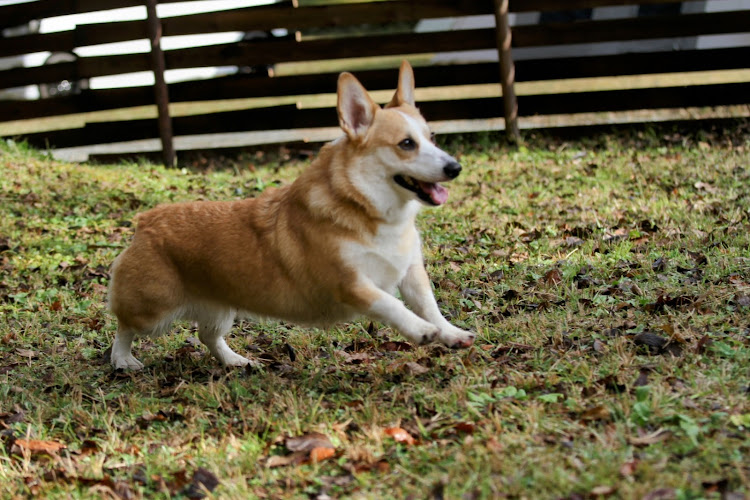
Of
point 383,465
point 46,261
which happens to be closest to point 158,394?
point 383,465

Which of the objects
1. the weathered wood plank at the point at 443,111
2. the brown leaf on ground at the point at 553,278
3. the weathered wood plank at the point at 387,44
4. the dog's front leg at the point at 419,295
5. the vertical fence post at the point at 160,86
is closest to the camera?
the dog's front leg at the point at 419,295

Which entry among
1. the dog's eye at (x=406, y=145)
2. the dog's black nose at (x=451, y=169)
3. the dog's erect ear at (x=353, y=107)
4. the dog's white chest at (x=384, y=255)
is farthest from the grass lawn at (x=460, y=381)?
the dog's erect ear at (x=353, y=107)

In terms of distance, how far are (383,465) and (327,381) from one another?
922mm

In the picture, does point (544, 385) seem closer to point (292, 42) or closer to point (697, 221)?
point (697, 221)

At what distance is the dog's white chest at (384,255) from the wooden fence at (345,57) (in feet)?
18.1

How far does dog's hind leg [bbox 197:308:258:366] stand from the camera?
4.11 m

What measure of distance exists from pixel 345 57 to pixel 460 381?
256 inches

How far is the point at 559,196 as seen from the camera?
6.95 metres

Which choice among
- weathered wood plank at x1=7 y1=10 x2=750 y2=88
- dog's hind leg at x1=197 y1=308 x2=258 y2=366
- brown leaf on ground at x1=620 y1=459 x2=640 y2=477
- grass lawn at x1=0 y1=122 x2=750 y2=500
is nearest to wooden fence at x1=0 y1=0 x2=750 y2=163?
weathered wood plank at x1=7 y1=10 x2=750 y2=88

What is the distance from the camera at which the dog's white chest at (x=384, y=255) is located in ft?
11.9

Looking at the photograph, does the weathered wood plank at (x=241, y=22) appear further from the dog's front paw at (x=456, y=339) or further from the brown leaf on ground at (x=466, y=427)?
the brown leaf on ground at (x=466, y=427)

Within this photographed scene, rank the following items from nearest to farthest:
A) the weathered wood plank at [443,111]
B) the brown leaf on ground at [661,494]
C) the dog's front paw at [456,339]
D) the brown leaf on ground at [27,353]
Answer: the brown leaf on ground at [661,494] < the dog's front paw at [456,339] < the brown leaf on ground at [27,353] < the weathered wood plank at [443,111]

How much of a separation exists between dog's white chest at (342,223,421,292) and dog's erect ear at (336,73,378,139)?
1.46 ft

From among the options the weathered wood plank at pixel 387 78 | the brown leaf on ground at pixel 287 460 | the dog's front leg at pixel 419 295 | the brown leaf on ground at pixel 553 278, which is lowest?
the brown leaf on ground at pixel 553 278
